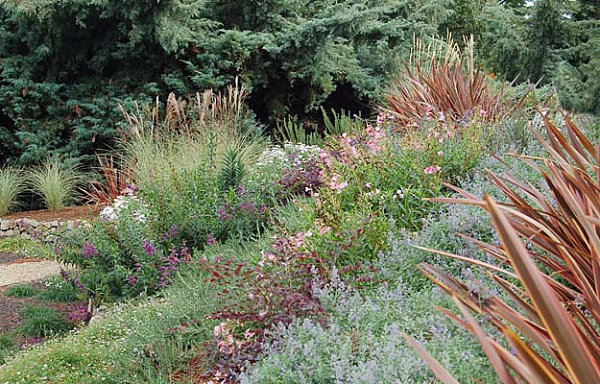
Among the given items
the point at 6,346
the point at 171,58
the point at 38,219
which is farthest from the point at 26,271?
the point at 171,58

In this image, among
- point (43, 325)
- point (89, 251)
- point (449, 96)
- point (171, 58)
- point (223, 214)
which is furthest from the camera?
point (171, 58)

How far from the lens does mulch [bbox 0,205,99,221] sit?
25.4 feet

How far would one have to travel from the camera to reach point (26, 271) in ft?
20.7

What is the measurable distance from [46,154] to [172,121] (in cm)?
288

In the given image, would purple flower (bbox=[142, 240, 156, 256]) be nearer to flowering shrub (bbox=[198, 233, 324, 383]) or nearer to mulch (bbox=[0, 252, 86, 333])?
mulch (bbox=[0, 252, 86, 333])

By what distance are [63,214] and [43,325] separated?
13.0 feet

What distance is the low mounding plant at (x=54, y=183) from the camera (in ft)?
28.0

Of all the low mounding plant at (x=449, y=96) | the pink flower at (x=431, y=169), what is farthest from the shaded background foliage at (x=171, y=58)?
the pink flower at (x=431, y=169)

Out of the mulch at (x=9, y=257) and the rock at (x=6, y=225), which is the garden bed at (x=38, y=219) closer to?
the rock at (x=6, y=225)

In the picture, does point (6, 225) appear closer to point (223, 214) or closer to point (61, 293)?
point (61, 293)

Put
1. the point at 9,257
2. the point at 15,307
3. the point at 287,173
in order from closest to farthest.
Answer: the point at 15,307, the point at 287,173, the point at 9,257

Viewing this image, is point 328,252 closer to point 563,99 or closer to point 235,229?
point 235,229

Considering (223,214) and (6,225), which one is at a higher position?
(223,214)

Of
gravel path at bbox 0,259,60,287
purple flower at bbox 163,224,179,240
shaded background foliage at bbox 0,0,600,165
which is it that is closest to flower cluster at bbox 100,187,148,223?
purple flower at bbox 163,224,179,240
